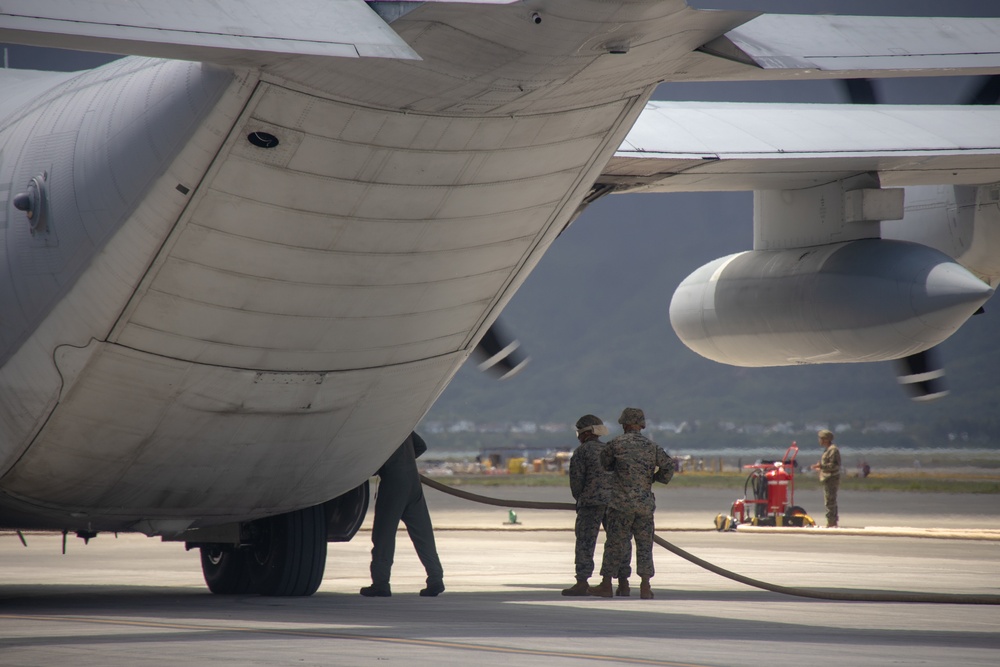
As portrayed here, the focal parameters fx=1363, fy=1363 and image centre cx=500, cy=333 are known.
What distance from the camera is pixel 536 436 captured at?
610 ft

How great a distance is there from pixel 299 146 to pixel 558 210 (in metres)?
2.35

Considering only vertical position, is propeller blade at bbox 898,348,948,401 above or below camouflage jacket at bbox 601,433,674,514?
above

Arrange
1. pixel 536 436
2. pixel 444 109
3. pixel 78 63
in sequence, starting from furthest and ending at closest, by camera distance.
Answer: pixel 536 436 → pixel 78 63 → pixel 444 109

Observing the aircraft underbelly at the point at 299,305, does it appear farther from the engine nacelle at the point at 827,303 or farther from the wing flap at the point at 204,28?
the engine nacelle at the point at 827,303

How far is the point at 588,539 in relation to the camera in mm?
11930

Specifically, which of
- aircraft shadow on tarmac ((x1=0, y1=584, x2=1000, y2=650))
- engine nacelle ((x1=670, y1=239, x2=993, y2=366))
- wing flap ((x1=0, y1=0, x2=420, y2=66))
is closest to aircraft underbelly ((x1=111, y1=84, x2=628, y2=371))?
wing flap ((x1=0, y1=0, x2=420, y2=66))

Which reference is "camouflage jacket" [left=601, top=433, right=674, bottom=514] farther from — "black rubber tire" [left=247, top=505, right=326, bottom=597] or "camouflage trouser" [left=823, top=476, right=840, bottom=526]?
"camouflage trouser" [left=823, top=476, right=840, bottom=526]

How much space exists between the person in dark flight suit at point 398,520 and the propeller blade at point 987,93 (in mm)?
7005

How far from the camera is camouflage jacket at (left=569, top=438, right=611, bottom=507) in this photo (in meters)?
11.8

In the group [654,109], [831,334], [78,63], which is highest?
[78,63]

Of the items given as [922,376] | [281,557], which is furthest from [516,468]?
[281,557]

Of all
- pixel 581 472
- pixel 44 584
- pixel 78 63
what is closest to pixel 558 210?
pixel 581 472

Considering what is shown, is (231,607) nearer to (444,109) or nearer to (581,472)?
(581,472)

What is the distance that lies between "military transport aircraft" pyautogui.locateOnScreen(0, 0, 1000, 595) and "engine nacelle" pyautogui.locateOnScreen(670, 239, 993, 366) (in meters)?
0.04
